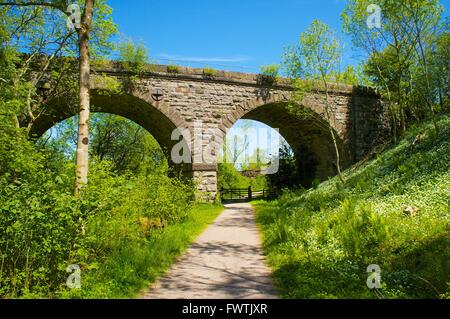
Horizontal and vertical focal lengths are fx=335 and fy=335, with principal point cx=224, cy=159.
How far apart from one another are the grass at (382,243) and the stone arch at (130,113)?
310 inches

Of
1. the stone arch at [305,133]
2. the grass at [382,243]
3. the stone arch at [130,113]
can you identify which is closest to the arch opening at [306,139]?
the stone arch at [305,133]

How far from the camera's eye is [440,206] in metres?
6.11

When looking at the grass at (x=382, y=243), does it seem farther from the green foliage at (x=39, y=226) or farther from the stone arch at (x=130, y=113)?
the stone arch at (x=130, y=113)

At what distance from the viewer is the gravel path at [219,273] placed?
167 inches

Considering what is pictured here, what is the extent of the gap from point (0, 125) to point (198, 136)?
30.5ft

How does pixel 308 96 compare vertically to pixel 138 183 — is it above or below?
above

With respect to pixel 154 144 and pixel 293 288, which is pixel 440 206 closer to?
pixel 293 288

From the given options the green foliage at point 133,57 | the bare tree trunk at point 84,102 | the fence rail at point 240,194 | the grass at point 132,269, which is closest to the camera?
the grass at point 132,269

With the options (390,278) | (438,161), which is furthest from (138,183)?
(438,161)

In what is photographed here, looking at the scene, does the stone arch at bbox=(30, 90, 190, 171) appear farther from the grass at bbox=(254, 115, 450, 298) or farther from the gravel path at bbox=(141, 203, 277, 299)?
the grass at bbox=(254, 115, 450, 298)

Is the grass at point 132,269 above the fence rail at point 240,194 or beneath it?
above

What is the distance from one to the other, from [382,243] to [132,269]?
3.88m

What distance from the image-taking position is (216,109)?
15.1m
